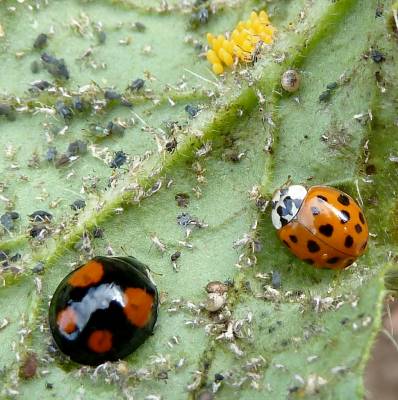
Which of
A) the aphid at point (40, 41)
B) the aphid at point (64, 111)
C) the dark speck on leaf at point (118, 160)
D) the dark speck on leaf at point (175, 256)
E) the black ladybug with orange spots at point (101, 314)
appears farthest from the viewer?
the aphid at point (40, 41)

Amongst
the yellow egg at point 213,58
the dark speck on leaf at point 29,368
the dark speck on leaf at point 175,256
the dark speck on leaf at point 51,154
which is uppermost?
the yellow egg at point 213,58

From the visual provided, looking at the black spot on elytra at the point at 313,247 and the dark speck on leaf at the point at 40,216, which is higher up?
the black spot on elytra at the point at 313,247

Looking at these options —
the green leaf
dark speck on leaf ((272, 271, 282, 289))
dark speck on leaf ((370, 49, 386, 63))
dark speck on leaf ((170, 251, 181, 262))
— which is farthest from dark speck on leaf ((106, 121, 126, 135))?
dark speck on leaf ((370, 49, 386, 63))

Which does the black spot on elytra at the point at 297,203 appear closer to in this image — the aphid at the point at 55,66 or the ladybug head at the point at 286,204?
the ladybug head at the point at 286,204

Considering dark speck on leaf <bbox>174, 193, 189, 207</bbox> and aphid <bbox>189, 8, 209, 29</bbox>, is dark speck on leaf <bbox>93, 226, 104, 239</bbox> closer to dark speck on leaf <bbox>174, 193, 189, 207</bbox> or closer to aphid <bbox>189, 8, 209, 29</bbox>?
dark speck on leaf <bbox>174, 193, 189, 207</bbox>

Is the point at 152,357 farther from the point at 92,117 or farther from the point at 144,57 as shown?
the point at 144,57

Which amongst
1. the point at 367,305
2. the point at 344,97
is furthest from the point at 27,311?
the point at 344,97

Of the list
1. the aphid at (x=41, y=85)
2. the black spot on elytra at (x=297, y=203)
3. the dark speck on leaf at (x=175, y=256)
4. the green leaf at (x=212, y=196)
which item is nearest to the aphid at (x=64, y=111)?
the green leaf at (x=212, y=196)
